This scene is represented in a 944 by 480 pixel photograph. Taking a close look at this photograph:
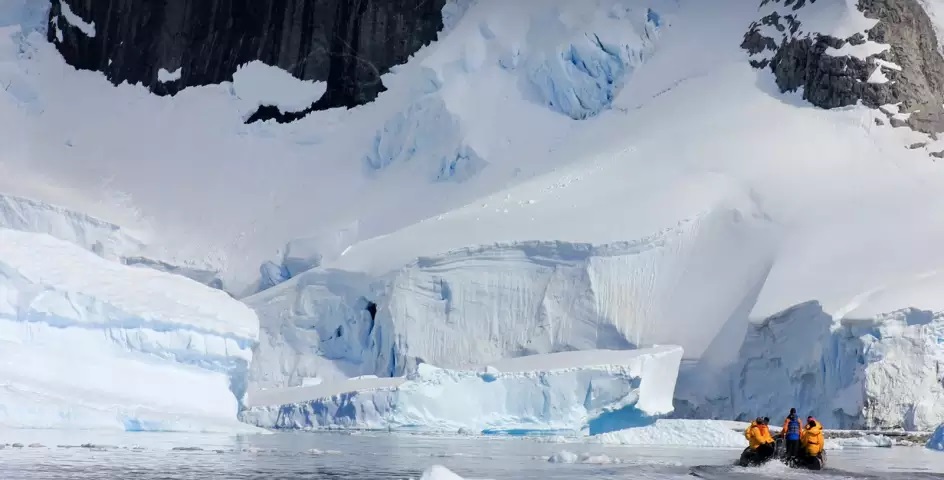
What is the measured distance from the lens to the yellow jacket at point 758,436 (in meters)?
20.8

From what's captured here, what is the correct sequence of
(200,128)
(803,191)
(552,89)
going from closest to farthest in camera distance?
(803,191) → (552,89) → (200,128)

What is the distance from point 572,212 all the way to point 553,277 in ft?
8.33

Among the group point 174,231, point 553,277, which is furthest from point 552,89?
point 174,231

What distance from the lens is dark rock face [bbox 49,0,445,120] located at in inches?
2106

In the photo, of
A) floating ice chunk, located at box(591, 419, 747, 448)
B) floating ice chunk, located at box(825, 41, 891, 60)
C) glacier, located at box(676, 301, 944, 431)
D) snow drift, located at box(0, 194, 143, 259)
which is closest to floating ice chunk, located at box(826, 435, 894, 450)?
floating ice chunk, located at box(591, 419, 747, 448)

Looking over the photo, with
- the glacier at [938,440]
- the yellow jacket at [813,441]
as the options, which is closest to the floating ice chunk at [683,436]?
the glacier at [938,440]

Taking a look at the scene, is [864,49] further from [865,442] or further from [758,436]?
[758,436]

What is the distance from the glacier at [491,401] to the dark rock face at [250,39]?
75.0 feet

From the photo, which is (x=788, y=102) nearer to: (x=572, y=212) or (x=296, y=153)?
(x=572, y=212)

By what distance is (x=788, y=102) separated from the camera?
139 feet

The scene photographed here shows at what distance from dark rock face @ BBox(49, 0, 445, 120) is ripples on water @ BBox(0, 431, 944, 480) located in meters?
29.0

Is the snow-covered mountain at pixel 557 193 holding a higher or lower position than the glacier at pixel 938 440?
higher

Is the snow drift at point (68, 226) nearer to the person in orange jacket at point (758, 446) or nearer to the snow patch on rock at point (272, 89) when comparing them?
the snow patch on rock at point (272, 89)

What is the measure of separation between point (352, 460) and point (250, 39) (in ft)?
123
